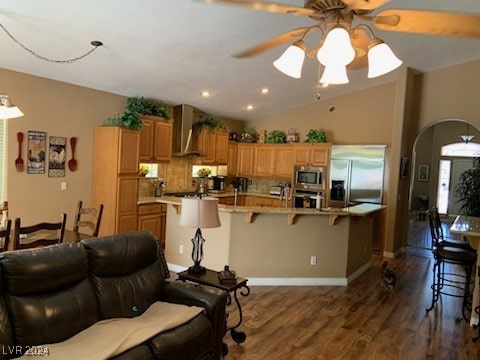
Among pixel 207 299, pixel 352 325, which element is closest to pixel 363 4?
pixel 207 299

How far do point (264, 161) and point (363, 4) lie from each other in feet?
20.4

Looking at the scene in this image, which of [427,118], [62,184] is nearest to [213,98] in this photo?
[62,184]

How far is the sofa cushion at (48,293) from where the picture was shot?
2059mm

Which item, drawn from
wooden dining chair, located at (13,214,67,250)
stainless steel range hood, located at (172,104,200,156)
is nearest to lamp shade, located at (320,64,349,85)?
wooden dining chair, located at (13,214,67,250)

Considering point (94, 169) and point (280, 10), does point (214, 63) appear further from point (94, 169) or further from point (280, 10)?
point (280, 10)

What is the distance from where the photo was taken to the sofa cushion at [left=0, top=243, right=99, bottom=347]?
6.75ft

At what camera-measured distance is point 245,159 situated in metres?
8.25

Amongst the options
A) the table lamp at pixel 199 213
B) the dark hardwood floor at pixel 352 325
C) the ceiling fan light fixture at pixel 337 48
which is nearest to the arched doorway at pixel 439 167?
the dark hardwood floor at pixel 352 325

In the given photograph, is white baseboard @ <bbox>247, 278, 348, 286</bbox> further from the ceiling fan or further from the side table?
the ceiling fan

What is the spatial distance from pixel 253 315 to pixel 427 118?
508 centimetres

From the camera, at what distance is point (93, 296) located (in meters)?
2.46

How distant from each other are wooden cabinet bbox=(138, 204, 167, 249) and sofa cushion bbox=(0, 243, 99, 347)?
3274 mm

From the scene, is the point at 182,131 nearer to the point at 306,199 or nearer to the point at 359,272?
the point at 306,199

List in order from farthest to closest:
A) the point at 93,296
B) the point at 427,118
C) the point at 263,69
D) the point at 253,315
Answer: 1. the point at 427,118
2. the point at 263,69
3. the point at 253,315
4. the point at 93,296
